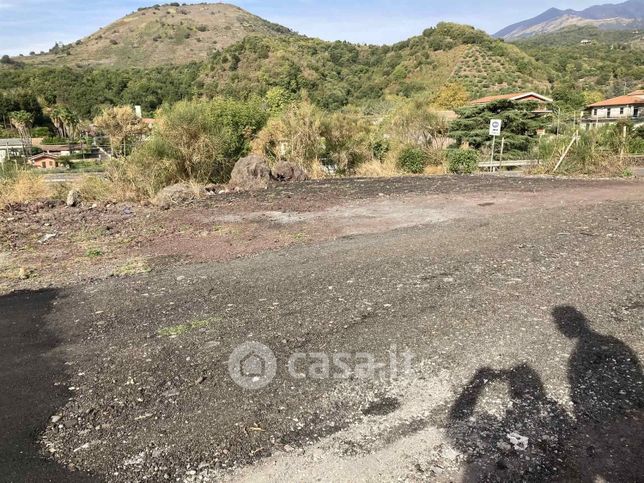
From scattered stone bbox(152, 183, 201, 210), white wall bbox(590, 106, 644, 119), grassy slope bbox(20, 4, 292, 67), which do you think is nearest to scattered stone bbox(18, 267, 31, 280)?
scattered stone bbox(152, 183, 201, 210)

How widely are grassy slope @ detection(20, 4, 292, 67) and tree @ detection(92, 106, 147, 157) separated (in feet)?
295

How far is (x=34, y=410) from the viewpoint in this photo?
2934 mm

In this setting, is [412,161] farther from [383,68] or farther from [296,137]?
[383,68]

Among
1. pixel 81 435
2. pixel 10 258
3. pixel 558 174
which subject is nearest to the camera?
pixel 81 435

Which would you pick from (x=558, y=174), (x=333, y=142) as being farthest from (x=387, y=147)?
(x=558, y=174)

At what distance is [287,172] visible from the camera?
14.7 meters

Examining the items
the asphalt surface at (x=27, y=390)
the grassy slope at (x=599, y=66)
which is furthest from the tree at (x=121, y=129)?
the grassy slope at (x=599, y=66)

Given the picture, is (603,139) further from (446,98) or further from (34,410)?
(446,98)

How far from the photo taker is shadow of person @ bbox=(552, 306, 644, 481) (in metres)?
2.32

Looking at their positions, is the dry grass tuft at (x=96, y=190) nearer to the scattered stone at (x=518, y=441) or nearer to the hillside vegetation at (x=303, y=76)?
the scattered stone at (x=518, y=441)

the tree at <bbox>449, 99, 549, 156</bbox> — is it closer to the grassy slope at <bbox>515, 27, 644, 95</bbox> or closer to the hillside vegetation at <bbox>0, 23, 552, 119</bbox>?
the hillside vegetation at <bbox>0, 23, 552, 119</bbox>

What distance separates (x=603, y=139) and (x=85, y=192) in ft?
48.7

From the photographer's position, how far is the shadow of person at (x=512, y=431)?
7.55ft

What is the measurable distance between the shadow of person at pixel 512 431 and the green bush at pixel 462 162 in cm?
1439
